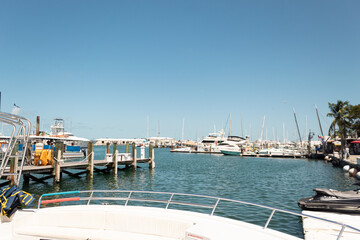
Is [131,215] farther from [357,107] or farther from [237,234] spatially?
[357,107]

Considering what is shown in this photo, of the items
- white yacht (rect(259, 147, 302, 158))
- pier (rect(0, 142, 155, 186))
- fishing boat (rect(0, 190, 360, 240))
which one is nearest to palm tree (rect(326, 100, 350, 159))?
white yacht (rect(259, 147, 302, 158))

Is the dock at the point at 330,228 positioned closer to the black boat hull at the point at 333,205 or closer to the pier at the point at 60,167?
the black boat hull at the point at 333,205

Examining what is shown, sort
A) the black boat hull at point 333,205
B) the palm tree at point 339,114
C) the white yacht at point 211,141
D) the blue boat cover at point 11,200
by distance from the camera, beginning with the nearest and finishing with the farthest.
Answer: the blue boat cover at point 11,200 → the black boat hull at point 333,205 → the palm tree at point 339,114 → the white yacht at point 211,141

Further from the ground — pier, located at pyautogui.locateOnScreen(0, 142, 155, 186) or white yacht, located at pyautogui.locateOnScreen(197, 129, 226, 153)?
white yacht, located at pyautogui.locateOnScreen(197, 129, 226, 153)

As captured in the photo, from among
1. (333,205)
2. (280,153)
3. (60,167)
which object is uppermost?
(60,167)

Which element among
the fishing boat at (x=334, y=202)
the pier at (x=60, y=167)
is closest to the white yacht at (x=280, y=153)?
the pier at (x=60, y=167)

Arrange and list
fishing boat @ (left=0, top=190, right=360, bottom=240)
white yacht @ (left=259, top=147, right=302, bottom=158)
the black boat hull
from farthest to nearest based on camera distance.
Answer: white yacht @ (left=259, top=147, right=302, bottom=158)
the black boat hull
fishing boat @ (left=0, top=190, right=360, bottom=240)

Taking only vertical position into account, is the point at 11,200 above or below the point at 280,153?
above

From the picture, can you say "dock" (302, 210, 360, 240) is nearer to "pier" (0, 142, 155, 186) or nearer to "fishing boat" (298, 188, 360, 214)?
"fishing boat" (298, 188, 360, 214)

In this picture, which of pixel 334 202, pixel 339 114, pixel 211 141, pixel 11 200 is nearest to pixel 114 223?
pixel 11 200

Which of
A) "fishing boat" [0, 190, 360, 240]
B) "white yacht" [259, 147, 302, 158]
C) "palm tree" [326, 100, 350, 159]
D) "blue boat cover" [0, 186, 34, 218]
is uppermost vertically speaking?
"palm tree" [326, 100, 350, 159]

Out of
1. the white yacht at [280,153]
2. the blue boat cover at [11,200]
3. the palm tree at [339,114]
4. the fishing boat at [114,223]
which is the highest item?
the palm tree at [339,114]

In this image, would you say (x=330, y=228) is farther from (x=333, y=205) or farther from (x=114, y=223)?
(x=114, y=223)

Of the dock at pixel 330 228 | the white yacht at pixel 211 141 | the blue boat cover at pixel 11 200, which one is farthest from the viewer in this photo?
the white yacht at pixel 211 141
